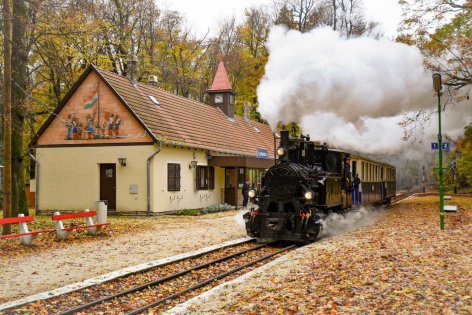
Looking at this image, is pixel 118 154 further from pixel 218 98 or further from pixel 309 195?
pixel 218 98

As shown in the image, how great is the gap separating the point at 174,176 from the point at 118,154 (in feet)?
8.83

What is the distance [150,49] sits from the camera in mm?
38969

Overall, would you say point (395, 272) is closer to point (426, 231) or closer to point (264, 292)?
point (264, 292)

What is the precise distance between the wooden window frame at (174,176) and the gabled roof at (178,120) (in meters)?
1.09

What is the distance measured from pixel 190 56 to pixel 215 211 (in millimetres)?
20115

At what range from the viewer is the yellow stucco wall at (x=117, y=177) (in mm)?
21547

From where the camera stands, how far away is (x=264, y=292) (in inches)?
293

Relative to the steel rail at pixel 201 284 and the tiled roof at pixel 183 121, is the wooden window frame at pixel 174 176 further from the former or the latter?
the steel rail at pixel 201 284

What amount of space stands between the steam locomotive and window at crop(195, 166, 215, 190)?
11.0 meters

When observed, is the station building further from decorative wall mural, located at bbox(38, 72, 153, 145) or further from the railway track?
the railway track

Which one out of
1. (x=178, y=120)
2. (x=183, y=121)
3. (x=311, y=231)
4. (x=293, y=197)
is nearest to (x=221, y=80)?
(x=183, y=121)

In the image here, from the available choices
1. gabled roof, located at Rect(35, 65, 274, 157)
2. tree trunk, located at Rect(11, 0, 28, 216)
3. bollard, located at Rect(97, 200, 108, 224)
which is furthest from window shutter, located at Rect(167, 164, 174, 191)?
bollard, located at Rect(97, 200, 108, 224)

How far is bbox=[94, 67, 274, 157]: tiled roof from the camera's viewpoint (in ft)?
73.9

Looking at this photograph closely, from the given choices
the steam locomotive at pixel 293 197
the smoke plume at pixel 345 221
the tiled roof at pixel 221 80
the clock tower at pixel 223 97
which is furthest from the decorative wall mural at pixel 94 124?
the tiled roof at pixel 221 80
